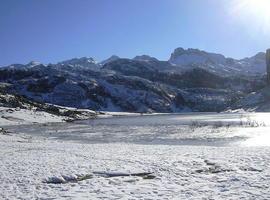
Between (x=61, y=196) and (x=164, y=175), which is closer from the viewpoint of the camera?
(x=61, y=196)

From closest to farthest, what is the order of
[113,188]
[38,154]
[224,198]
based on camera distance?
[224,198]
[113,188]
[38,154]

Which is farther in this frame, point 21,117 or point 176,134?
point 21,117

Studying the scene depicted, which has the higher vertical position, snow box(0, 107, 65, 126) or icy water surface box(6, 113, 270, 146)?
snow box(0, 107, 65, 126)

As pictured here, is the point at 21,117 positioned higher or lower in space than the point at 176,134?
higher

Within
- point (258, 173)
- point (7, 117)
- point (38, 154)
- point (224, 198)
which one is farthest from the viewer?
point (7, 117)

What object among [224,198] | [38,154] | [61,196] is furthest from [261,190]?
[38,154]

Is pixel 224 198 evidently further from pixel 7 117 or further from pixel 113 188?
pixel 7 117

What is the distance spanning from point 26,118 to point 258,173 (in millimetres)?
112634

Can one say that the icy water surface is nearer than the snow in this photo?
Yes

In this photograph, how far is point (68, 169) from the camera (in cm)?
2381

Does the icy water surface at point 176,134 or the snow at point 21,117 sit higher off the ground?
the snow at point 21,117

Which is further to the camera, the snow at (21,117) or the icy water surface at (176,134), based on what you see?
the snow at (21,117)

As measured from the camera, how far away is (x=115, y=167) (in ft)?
80.5

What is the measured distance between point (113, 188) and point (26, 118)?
112 m
